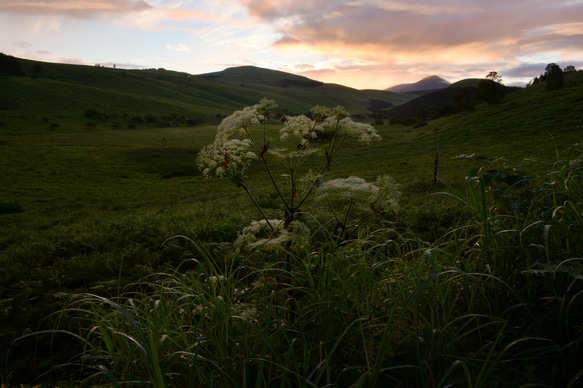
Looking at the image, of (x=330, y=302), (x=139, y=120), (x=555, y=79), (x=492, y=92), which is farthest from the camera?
(x=139, y=120)

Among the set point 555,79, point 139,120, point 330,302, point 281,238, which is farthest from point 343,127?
point 139,120

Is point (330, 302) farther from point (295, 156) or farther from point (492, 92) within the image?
point (492, 92)

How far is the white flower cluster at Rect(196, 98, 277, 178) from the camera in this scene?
11.7ft

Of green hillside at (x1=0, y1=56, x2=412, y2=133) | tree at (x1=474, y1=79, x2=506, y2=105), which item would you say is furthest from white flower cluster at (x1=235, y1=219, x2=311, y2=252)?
green hillside at (x1=0, y1=56, x2=412, y2=133)

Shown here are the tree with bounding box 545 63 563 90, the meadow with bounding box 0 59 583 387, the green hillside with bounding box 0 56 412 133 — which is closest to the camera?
the meadow with bounding box 0 59 583 387

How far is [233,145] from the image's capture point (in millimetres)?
3600

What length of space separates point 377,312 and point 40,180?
37.6 m

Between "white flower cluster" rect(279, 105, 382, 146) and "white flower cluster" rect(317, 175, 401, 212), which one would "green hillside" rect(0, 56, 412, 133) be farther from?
"white flower cluster" rect(317, 175, 401, 212)

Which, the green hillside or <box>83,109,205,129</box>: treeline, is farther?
<box>83,109,205,129</box>: treeline

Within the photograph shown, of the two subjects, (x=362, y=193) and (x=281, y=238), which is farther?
(x=362, y=193)

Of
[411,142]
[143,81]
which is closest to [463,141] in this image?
[411,142]

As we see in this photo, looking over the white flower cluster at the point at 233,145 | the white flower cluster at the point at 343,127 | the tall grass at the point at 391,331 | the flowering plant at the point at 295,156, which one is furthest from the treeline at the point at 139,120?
the tall grass at the point at 391,331

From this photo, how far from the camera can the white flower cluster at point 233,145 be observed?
11.7 ft

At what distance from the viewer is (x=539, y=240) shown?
10.3 feet
